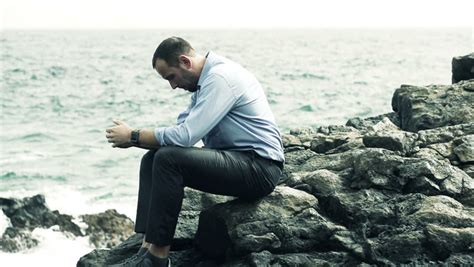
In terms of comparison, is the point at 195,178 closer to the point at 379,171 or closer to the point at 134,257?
the point at 134,257

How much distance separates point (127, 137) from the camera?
6695mm

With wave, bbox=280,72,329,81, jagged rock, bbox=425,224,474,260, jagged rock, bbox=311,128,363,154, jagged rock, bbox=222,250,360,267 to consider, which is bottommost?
wave, bbox=280,72,329,81

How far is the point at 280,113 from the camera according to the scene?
120 ft

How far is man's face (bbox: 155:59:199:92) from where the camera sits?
672cm

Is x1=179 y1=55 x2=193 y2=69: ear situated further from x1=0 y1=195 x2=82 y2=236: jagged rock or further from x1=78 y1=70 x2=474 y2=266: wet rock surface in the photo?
x1=0 y1=195 x2=82 y2=236: jagged rock

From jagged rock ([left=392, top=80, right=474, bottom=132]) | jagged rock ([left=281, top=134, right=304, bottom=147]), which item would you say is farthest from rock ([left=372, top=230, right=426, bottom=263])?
jagged rock ([left=392, top=80, right=474, bottom=132])

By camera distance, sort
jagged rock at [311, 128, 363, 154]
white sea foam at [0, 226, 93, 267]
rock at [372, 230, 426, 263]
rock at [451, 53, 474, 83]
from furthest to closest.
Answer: white sea foam at [0, 226, 93, 267], rock at [451, 53, 474, 83], jagged rock at [311, 128, 363, 154], rock at [372, 230, 426, 263]

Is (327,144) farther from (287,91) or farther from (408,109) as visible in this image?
(287,91)

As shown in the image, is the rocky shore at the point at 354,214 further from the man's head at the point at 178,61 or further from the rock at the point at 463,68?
the rock at the point at 463,68

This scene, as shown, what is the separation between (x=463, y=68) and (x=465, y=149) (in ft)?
12.2

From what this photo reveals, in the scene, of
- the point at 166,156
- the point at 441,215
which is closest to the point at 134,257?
the point at 166,156

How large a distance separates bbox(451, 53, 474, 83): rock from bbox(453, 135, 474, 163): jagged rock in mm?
3413

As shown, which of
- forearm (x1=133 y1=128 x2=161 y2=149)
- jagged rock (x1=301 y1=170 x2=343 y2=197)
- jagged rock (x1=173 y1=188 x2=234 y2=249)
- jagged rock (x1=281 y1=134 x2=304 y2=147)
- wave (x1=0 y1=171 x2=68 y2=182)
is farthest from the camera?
wave (x1=0 y1=171 x2=68 y2=182)

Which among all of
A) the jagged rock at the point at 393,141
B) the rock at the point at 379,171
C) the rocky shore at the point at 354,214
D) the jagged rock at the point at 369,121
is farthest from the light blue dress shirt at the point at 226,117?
the jagged rock at the point at 369,121
